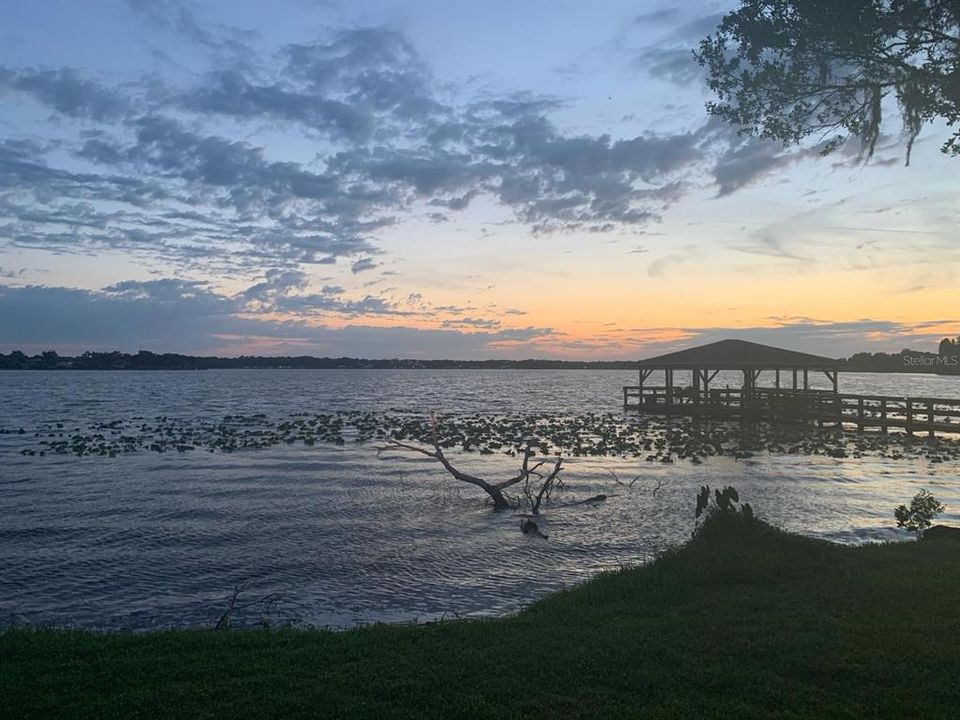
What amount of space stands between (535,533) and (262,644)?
10.2 meters

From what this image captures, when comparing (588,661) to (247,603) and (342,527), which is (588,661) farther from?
(342,527)

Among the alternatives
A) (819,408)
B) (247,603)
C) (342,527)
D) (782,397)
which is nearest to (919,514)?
(342,527)

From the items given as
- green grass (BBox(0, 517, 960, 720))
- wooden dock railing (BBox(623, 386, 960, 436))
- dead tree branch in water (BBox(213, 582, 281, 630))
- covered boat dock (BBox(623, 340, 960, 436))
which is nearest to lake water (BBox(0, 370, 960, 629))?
dead tree branch in water (BBox(213, 582, 281, 630))

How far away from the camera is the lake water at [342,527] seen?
13.4 m

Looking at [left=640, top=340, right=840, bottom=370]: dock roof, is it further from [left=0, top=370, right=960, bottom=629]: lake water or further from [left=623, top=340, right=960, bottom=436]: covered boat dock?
[left=0, top=370, right=960, bottom=629]: lake water

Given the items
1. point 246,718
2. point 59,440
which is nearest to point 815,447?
point 246,718

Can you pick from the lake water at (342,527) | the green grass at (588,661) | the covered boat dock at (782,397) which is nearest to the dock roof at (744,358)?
the covered boat dock at (782,397)

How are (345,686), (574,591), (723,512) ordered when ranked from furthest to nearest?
1. (723,512)
2. (574,591)
3. (345,686)

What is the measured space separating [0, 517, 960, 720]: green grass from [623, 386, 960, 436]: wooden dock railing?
113ft

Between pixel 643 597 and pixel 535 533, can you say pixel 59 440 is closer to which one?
pixel 535 533

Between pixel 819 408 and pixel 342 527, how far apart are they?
1454 inches

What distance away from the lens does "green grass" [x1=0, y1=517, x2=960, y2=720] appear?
6.79 meters

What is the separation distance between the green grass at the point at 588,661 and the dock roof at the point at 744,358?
127ft

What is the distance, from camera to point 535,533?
1845 cm
